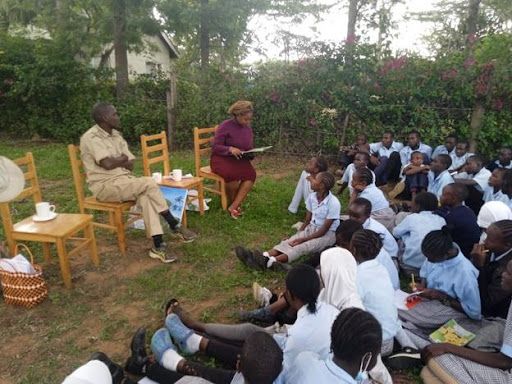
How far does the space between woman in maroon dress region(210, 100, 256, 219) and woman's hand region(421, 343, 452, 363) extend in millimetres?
3115

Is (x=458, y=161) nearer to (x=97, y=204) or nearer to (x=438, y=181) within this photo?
(x=438, y=181)

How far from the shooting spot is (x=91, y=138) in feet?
12.9

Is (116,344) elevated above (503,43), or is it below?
below

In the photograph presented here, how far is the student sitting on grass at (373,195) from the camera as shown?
425 centimetres

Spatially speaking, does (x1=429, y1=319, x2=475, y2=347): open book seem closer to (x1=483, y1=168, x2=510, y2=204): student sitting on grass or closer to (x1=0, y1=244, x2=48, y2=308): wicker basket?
(x1=483, y1=168, x2=510, y2=204): student sitting on grass

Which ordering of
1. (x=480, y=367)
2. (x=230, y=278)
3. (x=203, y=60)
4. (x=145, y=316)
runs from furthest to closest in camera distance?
1. (x=203, y=60)
2. (x=230, y=278)
3. (x=145, y=316)
4. (x=480, y=367)

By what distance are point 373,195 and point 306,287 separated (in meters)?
2.37

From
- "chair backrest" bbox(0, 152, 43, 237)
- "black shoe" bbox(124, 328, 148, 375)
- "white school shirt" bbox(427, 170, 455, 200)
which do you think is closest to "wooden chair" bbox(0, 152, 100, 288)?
"chair backrest" bbox(0, 152, 43, 237)

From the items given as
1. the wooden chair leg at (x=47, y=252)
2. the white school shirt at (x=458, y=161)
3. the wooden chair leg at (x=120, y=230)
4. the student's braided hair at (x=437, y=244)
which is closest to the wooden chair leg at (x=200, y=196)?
the wooden chair leg at (x=120, y=230)

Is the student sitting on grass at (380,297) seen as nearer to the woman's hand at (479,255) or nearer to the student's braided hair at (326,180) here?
the woman's hand at (479,255)

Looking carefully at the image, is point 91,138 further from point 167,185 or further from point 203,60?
point 203,60

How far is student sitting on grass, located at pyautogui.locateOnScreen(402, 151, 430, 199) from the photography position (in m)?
5.50

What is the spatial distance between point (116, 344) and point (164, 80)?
25.2 feet

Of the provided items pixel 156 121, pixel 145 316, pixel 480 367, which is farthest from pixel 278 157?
pixel 480 367
